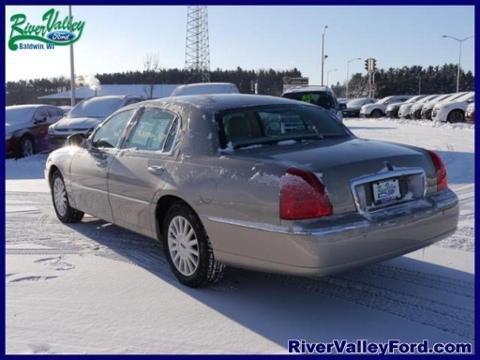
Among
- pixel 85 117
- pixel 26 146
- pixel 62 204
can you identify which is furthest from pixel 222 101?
pixel 26 146

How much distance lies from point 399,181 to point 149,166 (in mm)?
2096

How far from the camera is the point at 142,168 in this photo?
4.82 metres

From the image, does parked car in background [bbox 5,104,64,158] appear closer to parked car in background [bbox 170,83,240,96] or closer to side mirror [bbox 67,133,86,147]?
parked car in background [bbox 170,83,240,96]

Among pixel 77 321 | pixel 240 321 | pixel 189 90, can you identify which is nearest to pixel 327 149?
pixel 240 321

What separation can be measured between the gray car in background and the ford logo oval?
18397 mm

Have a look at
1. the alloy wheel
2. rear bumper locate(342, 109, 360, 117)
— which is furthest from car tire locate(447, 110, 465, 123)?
the alloy wheel

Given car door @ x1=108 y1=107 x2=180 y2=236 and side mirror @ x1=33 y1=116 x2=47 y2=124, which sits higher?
side mirror @ x1=33 y1=116 x2=47 y2=124

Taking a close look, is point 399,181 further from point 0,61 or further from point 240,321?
point 0,61

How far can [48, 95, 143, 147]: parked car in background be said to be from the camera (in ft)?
44.4

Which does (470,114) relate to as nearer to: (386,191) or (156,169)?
(386,191)

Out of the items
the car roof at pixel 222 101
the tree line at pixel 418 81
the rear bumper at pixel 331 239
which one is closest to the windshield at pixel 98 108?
the car roof at pixel 222 101

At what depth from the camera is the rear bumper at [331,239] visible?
3531 millimetres

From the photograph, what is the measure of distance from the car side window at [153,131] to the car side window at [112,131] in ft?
0.89

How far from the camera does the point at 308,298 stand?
4191 millimetres
